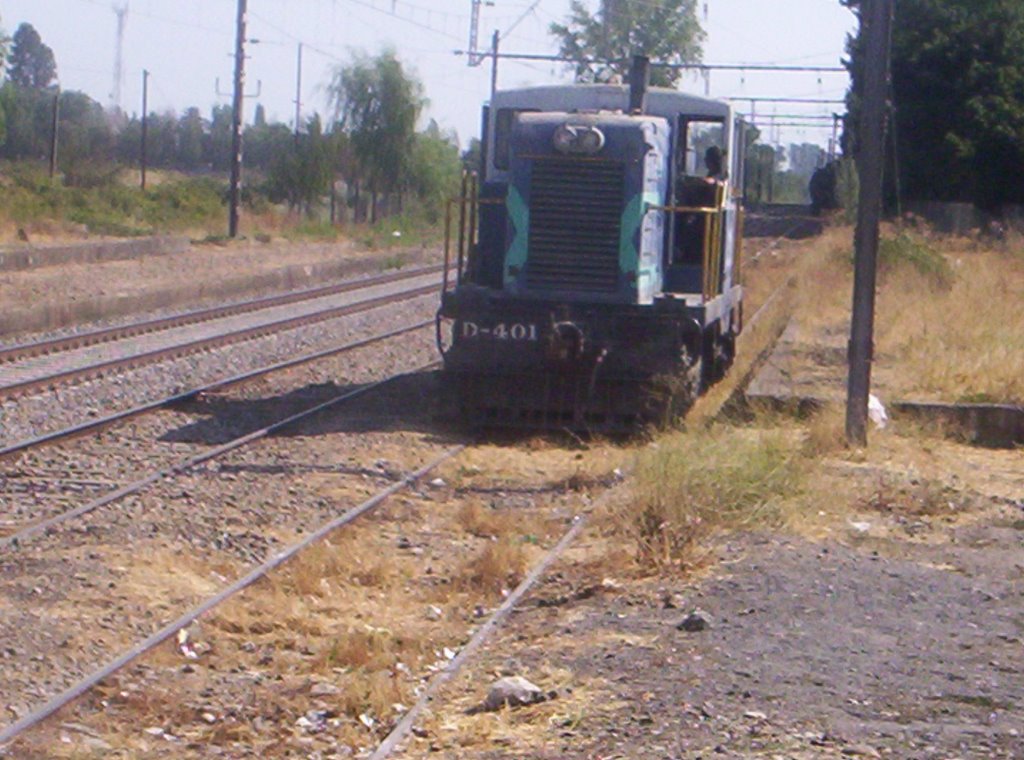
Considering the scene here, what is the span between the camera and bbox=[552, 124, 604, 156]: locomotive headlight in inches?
509

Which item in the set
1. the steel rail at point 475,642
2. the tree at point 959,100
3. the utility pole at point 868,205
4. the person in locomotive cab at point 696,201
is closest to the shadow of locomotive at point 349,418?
the person in locomotive cab at point 696,201

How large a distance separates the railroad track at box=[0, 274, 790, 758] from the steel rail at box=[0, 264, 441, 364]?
610cm

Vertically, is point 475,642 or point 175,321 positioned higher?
point 175,321

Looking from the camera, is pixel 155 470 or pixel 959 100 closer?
pixel 155 470

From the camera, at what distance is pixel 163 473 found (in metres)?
11.3

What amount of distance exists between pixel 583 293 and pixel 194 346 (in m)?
7.91

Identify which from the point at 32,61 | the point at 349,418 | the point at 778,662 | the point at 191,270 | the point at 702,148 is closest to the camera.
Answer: the point at 778,662

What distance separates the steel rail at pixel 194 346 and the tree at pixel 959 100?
77.8 ft

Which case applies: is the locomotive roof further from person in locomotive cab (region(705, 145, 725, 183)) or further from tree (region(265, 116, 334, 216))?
tree (region(265, 116, 334, 216))

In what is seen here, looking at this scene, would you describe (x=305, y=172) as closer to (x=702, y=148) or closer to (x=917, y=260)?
(x=917, y=260)

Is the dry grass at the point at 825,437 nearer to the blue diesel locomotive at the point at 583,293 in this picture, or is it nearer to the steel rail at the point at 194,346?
the blue diesel locomotive at the point at 583,293

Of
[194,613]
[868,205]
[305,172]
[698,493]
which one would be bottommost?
[194,613]

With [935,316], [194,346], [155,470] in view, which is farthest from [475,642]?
[935,316]

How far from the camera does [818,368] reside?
16922mm
